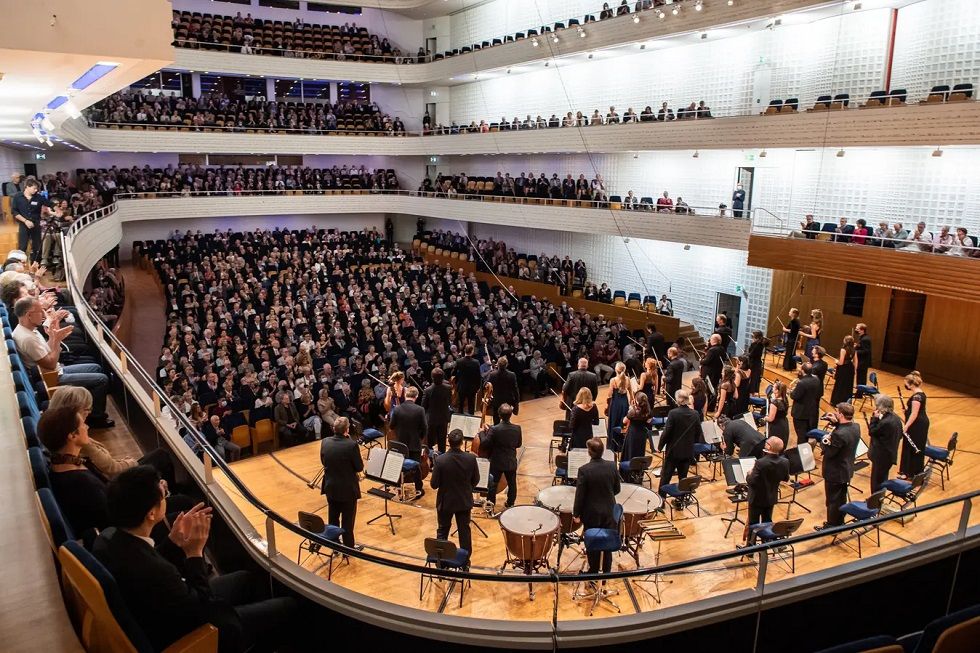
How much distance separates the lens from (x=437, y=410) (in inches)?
376

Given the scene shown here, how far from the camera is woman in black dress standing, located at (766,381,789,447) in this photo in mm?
8492

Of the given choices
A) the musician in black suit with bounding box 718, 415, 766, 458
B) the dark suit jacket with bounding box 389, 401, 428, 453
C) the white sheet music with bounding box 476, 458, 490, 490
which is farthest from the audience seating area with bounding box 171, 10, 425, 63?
the musician in black suit with bounding box 718, 415, 766, 458

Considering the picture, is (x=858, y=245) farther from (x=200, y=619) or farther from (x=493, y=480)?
(x=200, y=619)

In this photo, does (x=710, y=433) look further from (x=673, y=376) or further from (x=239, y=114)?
(x=239, y=114)

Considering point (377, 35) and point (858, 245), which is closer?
point (858, 245)

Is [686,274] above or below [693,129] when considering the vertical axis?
below

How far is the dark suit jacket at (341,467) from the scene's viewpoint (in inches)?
264

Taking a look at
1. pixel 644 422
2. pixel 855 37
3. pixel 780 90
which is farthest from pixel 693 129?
pixel 644 422

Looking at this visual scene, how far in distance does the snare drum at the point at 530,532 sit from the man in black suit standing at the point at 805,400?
191 inches

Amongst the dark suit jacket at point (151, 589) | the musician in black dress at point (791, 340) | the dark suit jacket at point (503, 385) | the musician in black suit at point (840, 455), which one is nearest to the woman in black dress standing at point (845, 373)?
the musician in black dress at point (791, 340)

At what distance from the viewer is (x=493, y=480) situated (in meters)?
7.89

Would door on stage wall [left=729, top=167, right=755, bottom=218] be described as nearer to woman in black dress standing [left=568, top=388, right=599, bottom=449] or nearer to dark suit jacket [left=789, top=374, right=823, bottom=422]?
dark suit jacket [left=789, top=374, right=823, bottom=422]

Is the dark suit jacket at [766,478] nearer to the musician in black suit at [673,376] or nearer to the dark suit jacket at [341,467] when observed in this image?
the musician in black suit at [673,376]

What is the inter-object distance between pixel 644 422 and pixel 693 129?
1190 centimetres
